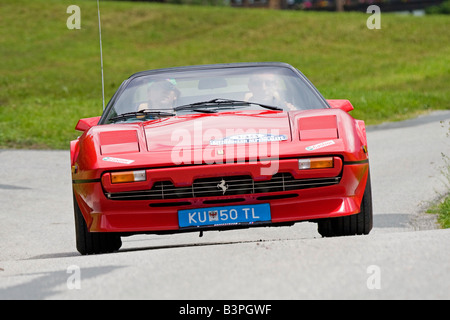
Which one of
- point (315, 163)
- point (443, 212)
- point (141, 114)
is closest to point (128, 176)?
point (141, 114)

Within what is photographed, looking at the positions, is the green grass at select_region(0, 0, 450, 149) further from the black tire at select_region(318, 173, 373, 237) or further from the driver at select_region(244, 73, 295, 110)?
the black tire at select_region(318, 173, 373, 237)

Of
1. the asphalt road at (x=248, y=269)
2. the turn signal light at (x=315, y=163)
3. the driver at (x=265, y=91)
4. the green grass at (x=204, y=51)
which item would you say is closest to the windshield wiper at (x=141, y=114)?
the driver at (x=265, y=91)

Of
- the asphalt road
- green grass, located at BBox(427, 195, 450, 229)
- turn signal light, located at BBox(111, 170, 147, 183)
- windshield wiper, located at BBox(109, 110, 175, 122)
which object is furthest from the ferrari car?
green grass, located at BBox(427, 195, 450, 229)

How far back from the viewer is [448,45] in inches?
1657

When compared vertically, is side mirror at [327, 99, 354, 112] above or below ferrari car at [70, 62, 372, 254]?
above

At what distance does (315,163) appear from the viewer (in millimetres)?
5707

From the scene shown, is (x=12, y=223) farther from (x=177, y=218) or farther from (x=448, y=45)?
(x=448, y=45)

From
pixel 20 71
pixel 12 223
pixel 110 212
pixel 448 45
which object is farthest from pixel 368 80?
pixel 110 212

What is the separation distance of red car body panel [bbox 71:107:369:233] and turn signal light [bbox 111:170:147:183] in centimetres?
3

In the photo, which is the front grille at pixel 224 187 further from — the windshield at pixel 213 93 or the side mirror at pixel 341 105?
the side mirror at pixel 341 105

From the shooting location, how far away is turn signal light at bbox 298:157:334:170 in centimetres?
569

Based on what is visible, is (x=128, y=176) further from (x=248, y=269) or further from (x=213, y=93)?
(x=213, y=93)

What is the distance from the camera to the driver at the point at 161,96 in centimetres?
698
